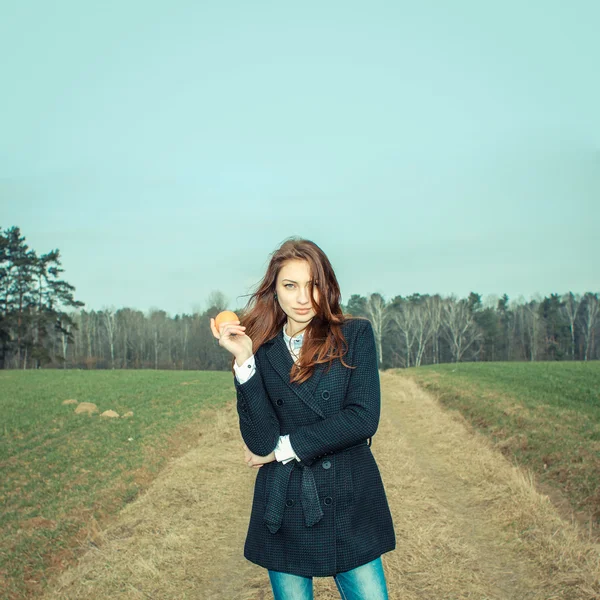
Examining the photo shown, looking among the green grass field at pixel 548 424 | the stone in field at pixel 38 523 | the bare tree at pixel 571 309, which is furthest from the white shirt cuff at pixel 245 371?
the bare tree at pixel 571 309

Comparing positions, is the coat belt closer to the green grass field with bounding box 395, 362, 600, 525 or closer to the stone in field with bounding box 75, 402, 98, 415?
the green grass field with bounding box 395, 362, 600, 525

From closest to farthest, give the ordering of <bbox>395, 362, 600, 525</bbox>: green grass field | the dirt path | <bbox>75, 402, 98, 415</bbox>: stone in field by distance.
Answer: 1. the dirt path
2. <bbox>395, 362, 600, 525</bbox>: green grass field
3. <bbox>75, 402, 98, 415</bbox>: stone in field

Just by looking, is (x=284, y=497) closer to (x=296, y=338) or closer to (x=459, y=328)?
(x=296, y=338)

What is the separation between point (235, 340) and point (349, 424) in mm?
654

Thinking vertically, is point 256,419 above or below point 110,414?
above

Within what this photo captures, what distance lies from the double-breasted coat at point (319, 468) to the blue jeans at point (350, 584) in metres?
0.07

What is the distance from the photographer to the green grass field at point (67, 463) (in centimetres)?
786

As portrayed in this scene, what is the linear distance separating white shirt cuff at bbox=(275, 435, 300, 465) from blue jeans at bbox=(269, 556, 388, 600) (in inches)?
22.3

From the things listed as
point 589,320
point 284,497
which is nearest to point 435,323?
point 589,320

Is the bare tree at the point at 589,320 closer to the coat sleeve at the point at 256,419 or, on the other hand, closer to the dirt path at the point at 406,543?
the dirt path at the point at 406,543

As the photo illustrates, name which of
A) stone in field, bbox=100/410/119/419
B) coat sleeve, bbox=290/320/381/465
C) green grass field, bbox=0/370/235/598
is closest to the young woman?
coat sleeve, bbox=290/320/381/465

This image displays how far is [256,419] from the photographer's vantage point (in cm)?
264

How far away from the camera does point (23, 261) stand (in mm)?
65625

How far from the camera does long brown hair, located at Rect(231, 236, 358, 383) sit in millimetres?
2734
